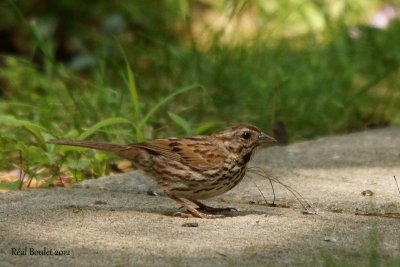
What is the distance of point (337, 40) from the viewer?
29.8ft

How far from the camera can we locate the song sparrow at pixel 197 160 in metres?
5.22

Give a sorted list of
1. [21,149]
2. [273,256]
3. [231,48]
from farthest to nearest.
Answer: [231,48] → [21,149] → [273,256]

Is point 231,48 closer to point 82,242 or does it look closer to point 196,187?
point 196,187

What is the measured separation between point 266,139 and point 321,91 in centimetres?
249

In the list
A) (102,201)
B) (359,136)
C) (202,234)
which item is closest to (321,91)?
(359,136)

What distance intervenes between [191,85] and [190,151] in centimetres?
151

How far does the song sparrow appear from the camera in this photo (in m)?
5.22

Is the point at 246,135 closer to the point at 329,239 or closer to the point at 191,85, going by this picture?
the point at 329,239

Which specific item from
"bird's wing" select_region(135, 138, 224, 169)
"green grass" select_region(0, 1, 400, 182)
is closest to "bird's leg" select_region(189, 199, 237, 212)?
"bird's wing" select_region(135, 138, 224, 169)

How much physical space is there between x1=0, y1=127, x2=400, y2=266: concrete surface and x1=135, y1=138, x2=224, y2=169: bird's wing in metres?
0.28

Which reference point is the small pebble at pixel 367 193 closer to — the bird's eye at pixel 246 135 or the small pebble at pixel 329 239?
the bird's eye at pixel 246 135

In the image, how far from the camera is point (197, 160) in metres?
5.27

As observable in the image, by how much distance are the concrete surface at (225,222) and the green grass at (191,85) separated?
0.67 meters

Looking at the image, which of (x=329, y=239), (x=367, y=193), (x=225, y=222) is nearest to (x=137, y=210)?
(x=225, y=222)
